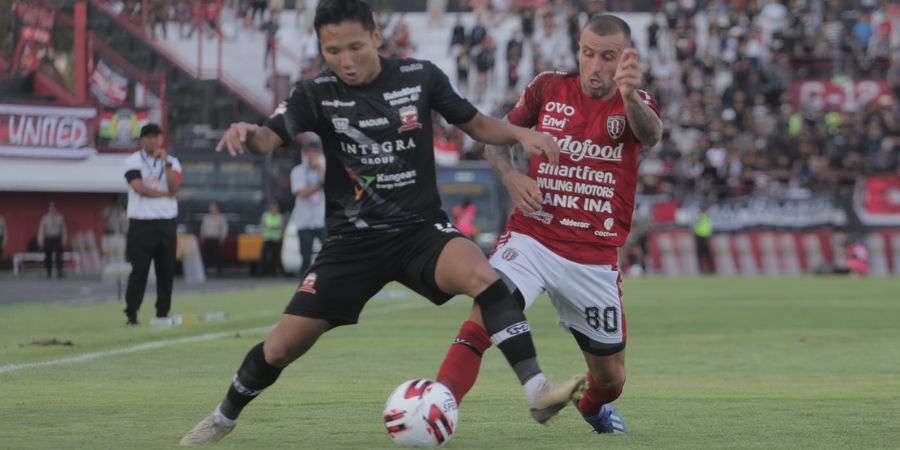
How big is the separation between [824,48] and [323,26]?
38490 millimetres

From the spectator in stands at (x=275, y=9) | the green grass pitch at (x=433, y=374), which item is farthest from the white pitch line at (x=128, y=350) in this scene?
the spectator in stands at (x=275, y=9)

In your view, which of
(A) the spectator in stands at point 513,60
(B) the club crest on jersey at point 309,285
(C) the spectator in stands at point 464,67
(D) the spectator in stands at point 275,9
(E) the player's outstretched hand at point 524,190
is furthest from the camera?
(D) the spectator in stands at point 275,9

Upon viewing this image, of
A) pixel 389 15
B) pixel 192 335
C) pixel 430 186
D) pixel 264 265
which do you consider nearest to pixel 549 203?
pixel 430 186

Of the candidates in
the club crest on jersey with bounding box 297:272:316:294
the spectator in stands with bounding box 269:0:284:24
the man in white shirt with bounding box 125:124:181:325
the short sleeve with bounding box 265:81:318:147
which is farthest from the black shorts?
the spectator in stands with bounding box 269:0:284:24

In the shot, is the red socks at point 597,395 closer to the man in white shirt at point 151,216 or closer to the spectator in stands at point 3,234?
the man in white shirt at point 151,216

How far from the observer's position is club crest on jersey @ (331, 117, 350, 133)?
690cm

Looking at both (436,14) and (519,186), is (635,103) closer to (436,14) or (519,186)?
(519,186)

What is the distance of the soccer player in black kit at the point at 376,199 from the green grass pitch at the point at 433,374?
56cm

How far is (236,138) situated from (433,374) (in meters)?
5.16

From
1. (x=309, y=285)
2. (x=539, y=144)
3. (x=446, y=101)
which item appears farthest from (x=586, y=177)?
(x=309, y=285)

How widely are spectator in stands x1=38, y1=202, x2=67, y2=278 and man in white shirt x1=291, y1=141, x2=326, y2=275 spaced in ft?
46.7

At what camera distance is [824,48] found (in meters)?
43.5

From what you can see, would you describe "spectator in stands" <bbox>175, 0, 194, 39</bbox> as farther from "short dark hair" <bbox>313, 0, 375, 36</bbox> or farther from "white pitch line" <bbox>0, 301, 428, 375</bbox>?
"short dark hair" <bbox>313, 0, 375, 36</bbox>

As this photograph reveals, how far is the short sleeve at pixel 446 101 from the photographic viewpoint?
7012mm
